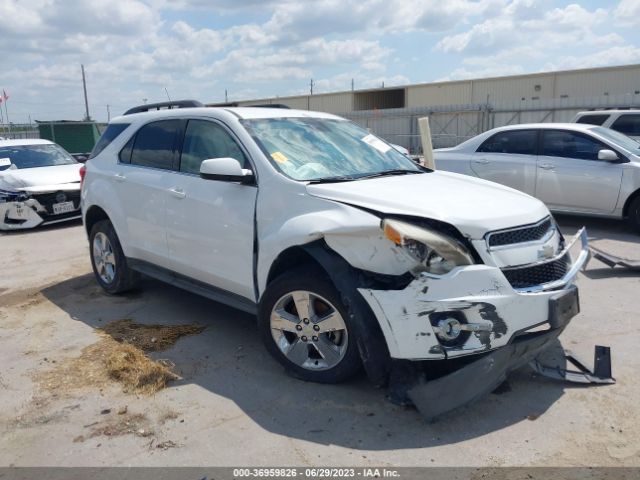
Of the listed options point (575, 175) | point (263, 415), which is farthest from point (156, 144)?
point (575, 175)

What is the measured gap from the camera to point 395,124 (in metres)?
31.1

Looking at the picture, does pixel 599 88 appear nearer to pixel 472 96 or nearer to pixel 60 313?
pixel 472 96

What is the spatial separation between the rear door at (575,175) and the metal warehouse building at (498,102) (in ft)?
47.1

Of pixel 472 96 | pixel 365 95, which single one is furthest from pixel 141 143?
pixel 365 95

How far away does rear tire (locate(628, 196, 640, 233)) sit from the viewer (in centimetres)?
805

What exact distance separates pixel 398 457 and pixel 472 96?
115ft

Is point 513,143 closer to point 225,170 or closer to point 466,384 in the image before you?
point 225,170

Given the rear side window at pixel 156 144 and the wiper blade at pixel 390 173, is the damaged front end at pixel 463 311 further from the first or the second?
the rear side window at pixel 156 144

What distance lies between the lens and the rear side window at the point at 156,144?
4.97 metres

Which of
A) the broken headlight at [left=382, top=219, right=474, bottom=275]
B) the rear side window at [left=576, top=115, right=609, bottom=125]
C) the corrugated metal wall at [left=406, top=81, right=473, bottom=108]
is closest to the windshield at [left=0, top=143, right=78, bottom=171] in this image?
the broken headlight at [left=382, top=219, right=474, bottom=275]

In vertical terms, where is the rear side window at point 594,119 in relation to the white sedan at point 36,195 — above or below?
above

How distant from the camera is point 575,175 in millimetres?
8445

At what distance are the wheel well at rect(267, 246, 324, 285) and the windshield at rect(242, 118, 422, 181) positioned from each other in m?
0.51

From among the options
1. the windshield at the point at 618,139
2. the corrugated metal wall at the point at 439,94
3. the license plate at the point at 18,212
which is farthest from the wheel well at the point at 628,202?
the corrugated metal wall at the point at 439,94
